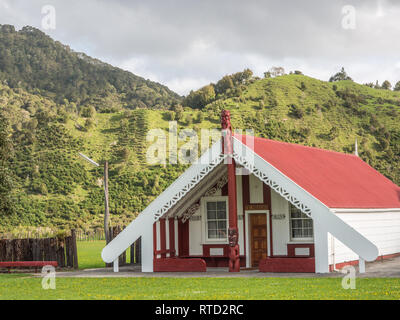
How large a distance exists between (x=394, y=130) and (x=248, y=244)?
5859 cm

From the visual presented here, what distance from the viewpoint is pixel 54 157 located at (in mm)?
64500

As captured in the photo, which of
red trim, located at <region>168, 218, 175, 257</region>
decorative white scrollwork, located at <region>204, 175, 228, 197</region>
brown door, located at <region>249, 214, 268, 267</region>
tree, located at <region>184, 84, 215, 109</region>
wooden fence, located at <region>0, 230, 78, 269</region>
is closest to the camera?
brown door, located at <region>249, 214, 268, 267</region>

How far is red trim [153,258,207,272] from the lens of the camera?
843 inches

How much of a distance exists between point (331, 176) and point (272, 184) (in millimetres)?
5555

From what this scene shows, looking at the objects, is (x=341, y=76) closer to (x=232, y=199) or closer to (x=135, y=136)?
(x=135, y=136)

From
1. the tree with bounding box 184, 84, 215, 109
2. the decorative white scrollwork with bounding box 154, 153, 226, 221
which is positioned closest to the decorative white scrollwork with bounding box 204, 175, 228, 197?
the decorative white scrollwork with bounding box 154, 153, 226, 221

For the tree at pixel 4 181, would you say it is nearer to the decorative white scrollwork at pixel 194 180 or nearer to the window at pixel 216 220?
the decorative white scrollwork at pixel 194 180

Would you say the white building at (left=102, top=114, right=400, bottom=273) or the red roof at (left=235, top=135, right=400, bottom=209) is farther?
the red roof at (left=235, top=135, right=400, bottom=209)

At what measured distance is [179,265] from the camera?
21.5 meters

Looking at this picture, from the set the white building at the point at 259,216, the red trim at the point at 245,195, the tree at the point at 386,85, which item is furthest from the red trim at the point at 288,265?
the tree at the point at 386,85

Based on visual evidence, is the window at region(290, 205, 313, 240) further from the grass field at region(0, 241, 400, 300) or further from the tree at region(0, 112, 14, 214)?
the tree at region(0, 112, 14, 214)

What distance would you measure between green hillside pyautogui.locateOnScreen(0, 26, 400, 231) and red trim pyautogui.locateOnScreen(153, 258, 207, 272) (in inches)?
1156

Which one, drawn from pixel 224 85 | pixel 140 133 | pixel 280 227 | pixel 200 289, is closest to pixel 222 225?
pixel 280 227
